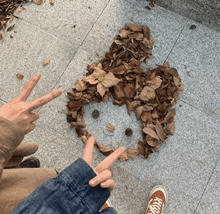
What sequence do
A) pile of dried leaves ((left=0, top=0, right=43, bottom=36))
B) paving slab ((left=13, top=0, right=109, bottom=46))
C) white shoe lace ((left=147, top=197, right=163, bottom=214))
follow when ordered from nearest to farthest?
1. white shoe lace ((left=147, top=197, right=163, bottom=214))
2. paving slab ((left=13, top=0, right=109, bottom=46))
3. pile of dried leaves ((left=0, top=0, right=43, bottom=36))

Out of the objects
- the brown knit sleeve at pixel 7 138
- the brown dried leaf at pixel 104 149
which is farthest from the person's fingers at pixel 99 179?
the brown dried leaf at pixel 104 149

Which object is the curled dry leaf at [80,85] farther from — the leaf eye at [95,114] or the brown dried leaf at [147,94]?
the brown dried leaf at [147,94]

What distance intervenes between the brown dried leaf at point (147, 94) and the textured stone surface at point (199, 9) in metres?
1.17

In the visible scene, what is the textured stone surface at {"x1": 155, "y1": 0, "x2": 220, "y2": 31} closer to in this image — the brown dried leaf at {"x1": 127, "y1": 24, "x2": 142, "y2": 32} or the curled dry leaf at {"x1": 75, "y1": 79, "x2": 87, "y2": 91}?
the brown dried leaf at {"x1": 127, "y1": 24, "x2": 142, "y2": 32}

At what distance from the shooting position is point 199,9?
2.77 m

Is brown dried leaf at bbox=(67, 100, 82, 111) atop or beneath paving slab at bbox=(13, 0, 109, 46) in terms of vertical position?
beneath

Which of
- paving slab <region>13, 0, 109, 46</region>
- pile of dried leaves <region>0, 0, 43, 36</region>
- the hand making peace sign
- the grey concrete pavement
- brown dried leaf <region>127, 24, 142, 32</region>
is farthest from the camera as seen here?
pile of dried leaves <region>0, 0, 43, 36</region>

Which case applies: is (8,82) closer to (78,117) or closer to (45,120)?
(45,120)

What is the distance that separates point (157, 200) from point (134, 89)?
1257 millimetres

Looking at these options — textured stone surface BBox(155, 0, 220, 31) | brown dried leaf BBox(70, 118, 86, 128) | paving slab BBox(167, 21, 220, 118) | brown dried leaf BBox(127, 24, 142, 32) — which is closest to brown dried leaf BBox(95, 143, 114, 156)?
brown dried leaf BBox(70, 118, 86, 128)

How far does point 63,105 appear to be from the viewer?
9.09ft

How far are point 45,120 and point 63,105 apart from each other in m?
0.29

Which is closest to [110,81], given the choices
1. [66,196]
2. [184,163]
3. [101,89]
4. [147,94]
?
[101,89]

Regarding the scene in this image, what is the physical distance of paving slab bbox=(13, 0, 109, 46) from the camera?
299 centimetres
